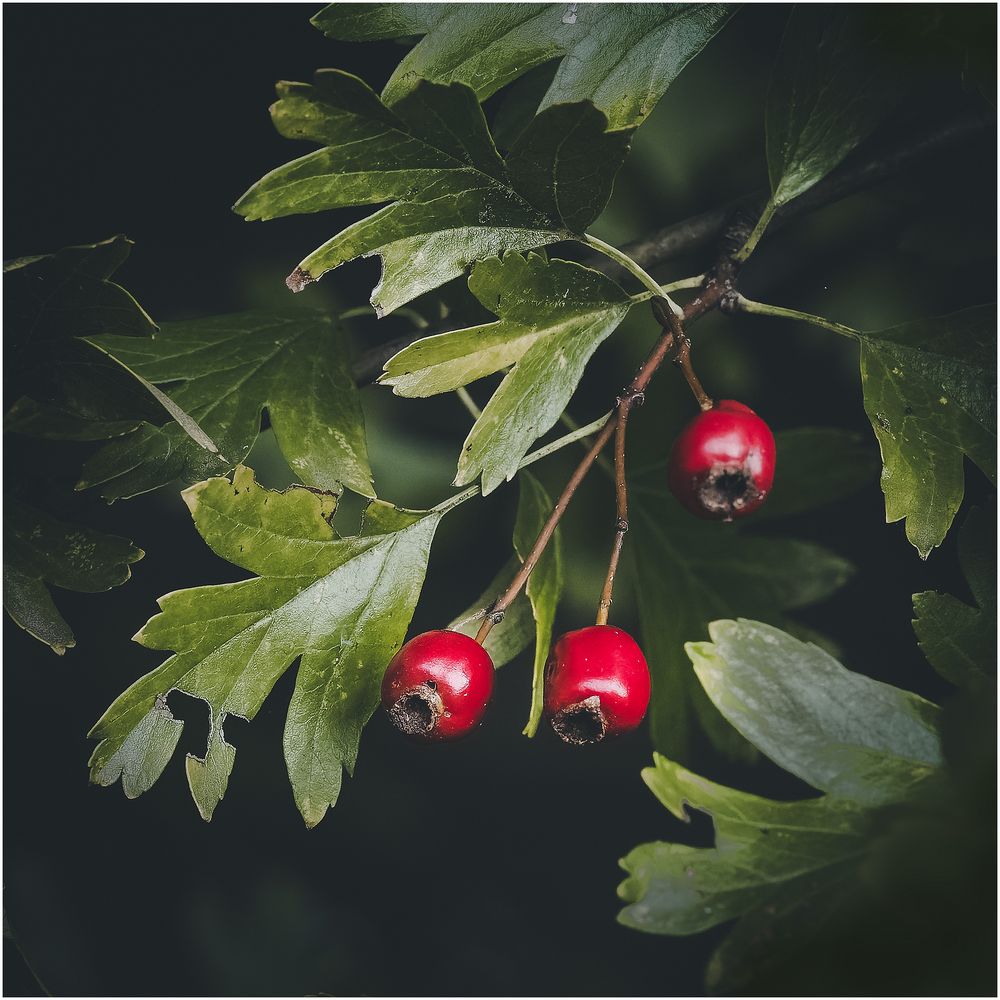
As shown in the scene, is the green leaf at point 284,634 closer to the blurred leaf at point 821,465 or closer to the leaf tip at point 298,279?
the leaf tip at point 298,279

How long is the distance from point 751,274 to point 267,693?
0.53 meters

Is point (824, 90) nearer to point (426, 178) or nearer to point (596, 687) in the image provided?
point (426, 178)

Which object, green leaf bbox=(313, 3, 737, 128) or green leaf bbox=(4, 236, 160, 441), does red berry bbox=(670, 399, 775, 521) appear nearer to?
green leaf bbox=(313, 3, 737, 128)

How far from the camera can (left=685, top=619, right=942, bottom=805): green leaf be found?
45cm

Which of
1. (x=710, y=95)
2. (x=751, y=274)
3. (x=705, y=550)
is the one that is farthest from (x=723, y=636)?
(x=710, y=95)

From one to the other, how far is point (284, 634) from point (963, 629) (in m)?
0.43

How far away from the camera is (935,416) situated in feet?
1.70

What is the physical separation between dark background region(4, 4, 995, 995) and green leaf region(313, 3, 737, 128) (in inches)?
6.7

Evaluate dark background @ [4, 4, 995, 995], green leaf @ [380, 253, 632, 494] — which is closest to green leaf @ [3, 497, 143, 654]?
dark background @ [4, 4, 995, 995]

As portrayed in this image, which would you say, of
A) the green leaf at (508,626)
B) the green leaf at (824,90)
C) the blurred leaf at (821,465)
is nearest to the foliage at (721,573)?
the blurred leaf at (821,465)

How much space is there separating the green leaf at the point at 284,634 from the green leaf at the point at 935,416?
0.33 metres

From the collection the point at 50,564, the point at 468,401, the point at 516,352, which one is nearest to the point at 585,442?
the point at 468,401

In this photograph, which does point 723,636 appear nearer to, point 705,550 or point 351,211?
point 705,550

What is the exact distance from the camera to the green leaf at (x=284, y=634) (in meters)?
0.50
